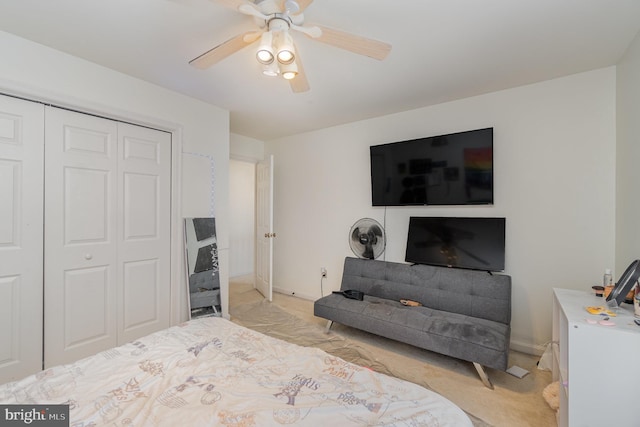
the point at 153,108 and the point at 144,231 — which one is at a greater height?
the point at 153,108

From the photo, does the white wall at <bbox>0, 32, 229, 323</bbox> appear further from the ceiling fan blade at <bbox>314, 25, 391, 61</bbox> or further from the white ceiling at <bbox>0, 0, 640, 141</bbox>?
the ceiling fan blade at <bbox>314, 25, 391, 61</bbox>

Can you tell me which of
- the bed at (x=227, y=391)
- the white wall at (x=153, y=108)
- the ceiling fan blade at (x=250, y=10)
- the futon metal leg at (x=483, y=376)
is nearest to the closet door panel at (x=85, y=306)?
the white wall at (x=153, y=108)

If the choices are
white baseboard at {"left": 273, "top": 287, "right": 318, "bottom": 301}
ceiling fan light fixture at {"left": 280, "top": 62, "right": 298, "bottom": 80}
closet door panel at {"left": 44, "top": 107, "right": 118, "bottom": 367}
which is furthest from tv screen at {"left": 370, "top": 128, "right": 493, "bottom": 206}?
closet door panel at {"left": 44, "top": 107, "right": 118, "bottom": 367}

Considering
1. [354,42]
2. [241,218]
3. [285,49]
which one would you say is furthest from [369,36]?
[241,218]

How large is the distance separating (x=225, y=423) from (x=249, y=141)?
388 centimetres

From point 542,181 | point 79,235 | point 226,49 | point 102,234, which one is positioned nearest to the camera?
point 226,49

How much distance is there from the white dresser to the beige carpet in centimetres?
50

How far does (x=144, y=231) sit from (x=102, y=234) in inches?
12.2

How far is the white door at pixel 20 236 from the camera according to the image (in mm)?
1851

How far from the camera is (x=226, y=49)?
156cm

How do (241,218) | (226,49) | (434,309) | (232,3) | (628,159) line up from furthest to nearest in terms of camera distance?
(241,218) → (434,309) → (628,159) → (226,49) → (232,3)

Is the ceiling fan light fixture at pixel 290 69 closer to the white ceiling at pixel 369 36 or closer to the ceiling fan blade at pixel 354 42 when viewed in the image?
the ceiling fan blade at pixel 354 42

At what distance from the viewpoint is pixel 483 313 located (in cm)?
240

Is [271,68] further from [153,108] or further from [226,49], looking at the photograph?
[153,108]
